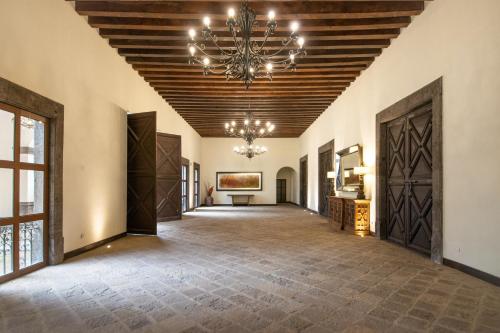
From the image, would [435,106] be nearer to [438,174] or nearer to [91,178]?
[438,174]

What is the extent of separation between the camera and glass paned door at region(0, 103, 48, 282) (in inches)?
135

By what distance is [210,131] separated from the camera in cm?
1523

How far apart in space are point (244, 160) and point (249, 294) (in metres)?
14.1

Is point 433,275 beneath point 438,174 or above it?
beneath

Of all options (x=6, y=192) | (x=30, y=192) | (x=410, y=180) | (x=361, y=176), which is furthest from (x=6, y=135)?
(x=361, y=176)

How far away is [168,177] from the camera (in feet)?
30.8

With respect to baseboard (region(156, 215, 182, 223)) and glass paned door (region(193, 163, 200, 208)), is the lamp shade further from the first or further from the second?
glass paned door (region(193, 163, 200, 208))

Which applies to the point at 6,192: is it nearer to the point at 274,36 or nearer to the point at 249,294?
the point at 249,294

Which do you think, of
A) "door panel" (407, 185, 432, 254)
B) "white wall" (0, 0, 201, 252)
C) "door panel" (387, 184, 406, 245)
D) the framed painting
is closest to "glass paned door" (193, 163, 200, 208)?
the framed painting

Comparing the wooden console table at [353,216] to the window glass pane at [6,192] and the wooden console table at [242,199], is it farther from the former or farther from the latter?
the wooden console table at [242,199]

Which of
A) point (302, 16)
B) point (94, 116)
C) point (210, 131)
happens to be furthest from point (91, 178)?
point (210, 131)

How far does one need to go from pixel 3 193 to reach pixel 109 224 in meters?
2.65

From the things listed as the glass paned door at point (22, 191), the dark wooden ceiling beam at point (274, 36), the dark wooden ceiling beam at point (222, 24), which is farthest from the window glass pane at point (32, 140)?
the dark wooden ceiling beam at point (274, 36)

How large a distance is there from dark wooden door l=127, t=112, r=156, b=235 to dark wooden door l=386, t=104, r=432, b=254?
493 centimetres
